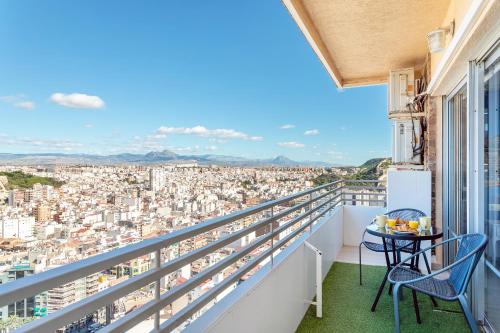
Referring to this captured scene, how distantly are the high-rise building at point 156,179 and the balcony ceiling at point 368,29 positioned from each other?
2.43 meters

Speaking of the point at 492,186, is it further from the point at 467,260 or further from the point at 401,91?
the point at 401,91

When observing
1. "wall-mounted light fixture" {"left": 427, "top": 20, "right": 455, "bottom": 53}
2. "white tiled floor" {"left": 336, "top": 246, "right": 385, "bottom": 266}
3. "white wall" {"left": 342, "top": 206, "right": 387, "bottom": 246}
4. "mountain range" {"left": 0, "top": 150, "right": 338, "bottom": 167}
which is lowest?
"white tiled floor" {"left": 336, "top": 246, "right": 385, "bottom": 266}

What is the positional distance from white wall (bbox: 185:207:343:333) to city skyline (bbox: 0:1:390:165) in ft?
9.31

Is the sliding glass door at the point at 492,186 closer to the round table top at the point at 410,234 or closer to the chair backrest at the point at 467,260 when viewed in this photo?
the chair backrest at the point at 467,260

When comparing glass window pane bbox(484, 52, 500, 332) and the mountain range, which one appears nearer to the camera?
glass window pane bbox(484, 52, 500, 332)

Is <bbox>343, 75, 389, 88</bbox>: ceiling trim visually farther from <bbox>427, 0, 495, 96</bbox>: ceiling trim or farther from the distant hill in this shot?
<bbox>427, 0, 495, 96</bbox>: ceiling trim

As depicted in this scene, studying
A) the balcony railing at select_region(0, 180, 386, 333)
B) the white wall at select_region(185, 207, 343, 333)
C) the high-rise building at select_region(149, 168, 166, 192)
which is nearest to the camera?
the balcony railing at select_region(0, 180, 386, 333)

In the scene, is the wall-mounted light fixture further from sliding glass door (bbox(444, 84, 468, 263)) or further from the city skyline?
the city skyline

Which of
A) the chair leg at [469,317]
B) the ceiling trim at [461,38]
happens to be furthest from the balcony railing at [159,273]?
the ceiling trim at [461,38]

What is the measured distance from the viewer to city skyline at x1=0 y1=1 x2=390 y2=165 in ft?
19.0

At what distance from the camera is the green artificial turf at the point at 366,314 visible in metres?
2.63

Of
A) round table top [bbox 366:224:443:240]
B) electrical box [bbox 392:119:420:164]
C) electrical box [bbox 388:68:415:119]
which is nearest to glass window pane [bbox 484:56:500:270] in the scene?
round table top [bbox 366:224:443:240]

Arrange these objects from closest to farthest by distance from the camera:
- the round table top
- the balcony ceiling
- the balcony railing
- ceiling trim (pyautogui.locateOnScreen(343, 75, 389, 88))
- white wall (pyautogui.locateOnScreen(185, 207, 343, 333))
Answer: the balcony railing < white wall (pyautogui.locateOnScreen(185, 207, 343, 333)) < the round table top < the balcony ceiling < ceiling trim (pyautogui.locateOnScreen(343, 75, 389, 88))

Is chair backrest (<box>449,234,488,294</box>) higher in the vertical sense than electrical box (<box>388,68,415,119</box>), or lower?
lower
